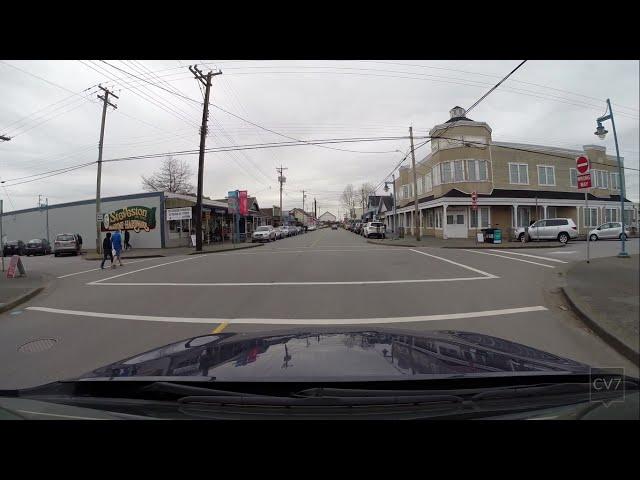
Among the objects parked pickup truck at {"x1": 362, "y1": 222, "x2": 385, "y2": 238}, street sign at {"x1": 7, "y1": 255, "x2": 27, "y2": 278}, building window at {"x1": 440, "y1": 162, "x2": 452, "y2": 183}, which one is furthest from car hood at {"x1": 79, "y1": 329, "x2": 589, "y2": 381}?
parked pickup truck at {"x1": 362, "y1": 222, "x2": 385, "y2": 238}

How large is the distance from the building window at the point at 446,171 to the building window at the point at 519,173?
545 cm

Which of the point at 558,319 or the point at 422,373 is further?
the point at 558,319

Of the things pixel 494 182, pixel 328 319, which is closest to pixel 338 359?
pixel 328 319

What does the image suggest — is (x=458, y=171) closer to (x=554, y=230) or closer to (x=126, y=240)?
(x=554, y=230)

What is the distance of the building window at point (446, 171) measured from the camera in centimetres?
3062

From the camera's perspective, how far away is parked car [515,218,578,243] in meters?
22.8

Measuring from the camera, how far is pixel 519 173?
31.0m

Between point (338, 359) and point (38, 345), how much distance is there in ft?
16.7
